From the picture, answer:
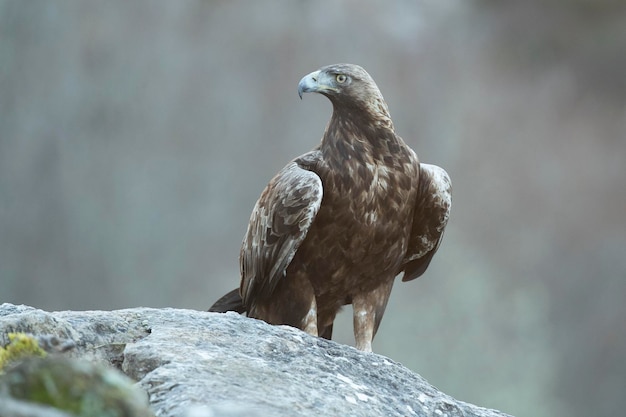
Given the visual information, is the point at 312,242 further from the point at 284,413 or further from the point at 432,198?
the point at 284,413

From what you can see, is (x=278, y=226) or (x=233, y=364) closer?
(x=233, y=364)

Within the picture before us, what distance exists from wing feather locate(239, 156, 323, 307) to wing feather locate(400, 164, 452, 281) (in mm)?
573

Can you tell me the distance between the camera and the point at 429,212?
3885mm

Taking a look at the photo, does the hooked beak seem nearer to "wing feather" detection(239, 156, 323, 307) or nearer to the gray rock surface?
"wing feather" detection(239, 156, 323, 307)

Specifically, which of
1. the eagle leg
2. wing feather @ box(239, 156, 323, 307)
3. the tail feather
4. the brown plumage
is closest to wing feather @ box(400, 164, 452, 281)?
the brown plumage

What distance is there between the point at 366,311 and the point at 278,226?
613 mm

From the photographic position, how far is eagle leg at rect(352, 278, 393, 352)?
380cm

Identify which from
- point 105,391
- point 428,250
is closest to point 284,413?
point 105,391

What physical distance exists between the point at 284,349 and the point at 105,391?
55.3 inches

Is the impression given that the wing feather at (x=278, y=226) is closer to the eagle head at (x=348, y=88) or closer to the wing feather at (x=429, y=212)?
the eagle head at (x=348, y=88)

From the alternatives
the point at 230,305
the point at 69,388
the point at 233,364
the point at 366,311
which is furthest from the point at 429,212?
the point at 69,388

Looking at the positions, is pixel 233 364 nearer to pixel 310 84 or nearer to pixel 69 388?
pixel 69 388

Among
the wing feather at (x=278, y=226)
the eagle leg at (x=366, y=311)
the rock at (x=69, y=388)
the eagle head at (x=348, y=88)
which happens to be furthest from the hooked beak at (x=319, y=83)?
the rock at (x=69, y=388)

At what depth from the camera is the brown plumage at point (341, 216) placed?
11.5ft
